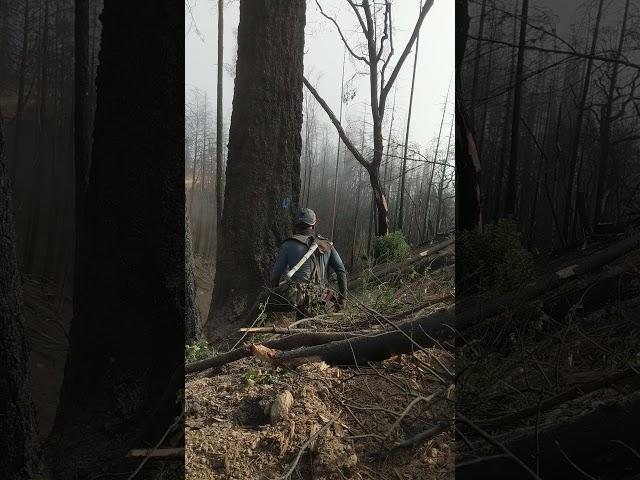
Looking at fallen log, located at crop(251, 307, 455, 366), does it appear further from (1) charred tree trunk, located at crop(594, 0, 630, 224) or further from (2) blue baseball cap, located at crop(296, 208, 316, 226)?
(1) charred tree trunk, located at crop(594, 0, 630, 224)

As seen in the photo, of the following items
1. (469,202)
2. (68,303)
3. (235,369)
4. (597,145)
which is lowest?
(235,369)

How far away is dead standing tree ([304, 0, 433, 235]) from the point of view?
330 centimetres

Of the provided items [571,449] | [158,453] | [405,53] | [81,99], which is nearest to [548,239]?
[571,449]

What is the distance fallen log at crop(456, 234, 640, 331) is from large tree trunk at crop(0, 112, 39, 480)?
2.41m

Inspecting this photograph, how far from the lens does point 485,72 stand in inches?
138

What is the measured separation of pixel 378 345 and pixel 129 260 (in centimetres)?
147

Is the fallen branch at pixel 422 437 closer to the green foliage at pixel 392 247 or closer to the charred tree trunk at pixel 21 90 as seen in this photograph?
the green foliage at pixel 392 247

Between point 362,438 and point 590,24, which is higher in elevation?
point 590,24

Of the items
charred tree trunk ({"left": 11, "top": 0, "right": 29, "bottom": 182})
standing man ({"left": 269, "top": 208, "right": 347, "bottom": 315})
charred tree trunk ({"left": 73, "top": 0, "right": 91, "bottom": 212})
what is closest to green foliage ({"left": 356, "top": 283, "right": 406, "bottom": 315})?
standing man ({"left": 269, "top": 208, "right": 347, "bottom": 315})

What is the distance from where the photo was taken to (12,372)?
3.23m

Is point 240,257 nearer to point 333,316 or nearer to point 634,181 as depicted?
point 333,316

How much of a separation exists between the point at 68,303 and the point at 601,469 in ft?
10.3

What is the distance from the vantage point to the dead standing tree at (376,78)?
3305 mm

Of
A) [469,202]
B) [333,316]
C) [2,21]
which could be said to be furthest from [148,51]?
[469,202]
